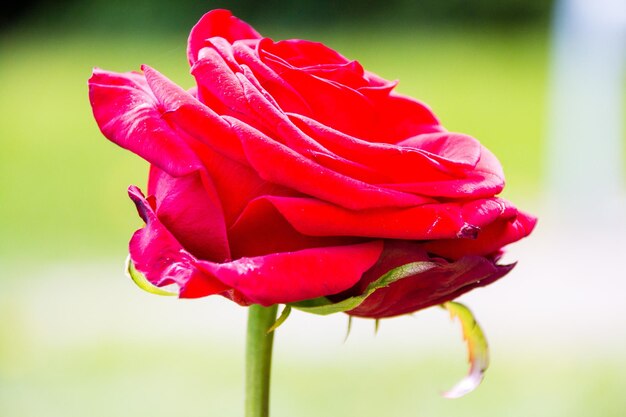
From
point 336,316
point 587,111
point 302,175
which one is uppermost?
point 302,175

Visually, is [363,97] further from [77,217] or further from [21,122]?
[21,122]

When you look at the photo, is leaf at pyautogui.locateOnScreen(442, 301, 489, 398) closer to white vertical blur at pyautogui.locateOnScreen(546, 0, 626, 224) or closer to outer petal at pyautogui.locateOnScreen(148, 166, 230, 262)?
outer petal at pyautogui.locateOnScreen(148, 166, 230, 262)

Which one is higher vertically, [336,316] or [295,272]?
[295,272]

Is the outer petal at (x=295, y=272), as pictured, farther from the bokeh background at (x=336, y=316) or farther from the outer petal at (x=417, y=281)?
the bokeh background at (x=336, y=316)

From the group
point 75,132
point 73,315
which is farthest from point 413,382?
point 75,132

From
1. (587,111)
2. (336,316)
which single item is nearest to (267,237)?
(336,316)

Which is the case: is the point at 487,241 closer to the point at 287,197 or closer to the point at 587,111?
the point at 287,197

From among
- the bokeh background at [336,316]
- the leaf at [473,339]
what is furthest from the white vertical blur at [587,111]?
the leaf at [473,339]
